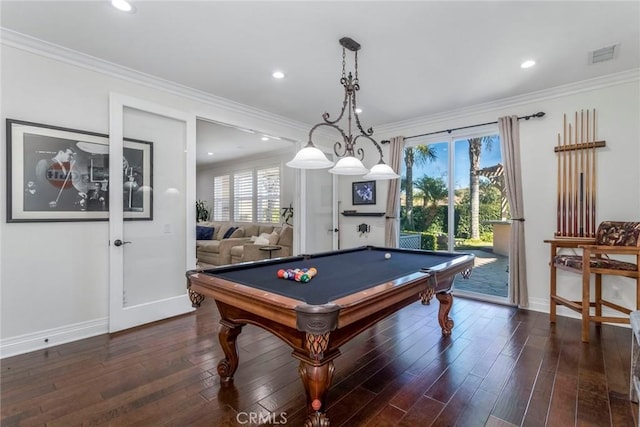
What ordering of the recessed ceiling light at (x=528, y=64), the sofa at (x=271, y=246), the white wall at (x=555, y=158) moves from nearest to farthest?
1. the recessed ceiling light at (x=528, y=64)
2. the white wall at (x=555, y=158)
3. the sofa at (x=271, y=246)

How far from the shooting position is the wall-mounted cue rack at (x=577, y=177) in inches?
132

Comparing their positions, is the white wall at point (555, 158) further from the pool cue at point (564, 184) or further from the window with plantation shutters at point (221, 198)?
the window with plantation shutters at point (221, 198)

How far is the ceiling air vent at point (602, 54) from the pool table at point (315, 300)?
2281mm

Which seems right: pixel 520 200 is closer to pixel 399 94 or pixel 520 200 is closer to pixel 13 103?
pixel 399 94

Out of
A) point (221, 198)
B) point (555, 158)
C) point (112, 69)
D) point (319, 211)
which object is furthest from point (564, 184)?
point (221, 198)

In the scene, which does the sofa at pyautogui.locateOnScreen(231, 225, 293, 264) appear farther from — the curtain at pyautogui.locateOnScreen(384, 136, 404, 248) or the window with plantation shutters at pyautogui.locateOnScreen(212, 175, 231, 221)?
the window with plantation shutters at pyautogui.locateOnScreen(212, 175, 231, 221)

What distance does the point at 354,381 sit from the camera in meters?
2.15

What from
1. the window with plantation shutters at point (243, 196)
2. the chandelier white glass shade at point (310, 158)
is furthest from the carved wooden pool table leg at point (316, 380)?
the window with plantation shutters at point (243, 196)

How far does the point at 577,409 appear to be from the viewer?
1.83 meters

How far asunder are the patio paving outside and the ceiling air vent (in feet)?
7.92

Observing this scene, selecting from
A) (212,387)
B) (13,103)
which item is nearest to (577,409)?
(212,387)

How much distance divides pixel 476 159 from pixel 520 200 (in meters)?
0.86

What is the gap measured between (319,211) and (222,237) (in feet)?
10.5

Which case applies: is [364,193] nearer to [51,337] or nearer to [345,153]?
[345,153]
